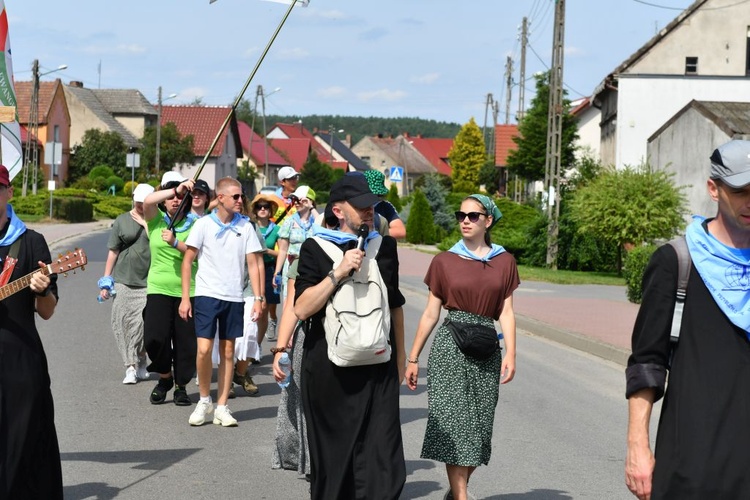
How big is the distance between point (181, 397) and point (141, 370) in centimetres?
144

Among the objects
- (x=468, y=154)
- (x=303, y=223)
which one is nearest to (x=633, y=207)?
(x=303, y=223)

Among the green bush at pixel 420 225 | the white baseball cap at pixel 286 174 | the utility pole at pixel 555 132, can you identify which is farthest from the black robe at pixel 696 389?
the green bush at pixel 420 225

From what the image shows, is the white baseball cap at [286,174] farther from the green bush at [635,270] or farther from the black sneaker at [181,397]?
the green bush at [635,270]

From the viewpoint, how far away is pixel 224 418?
29.8ft

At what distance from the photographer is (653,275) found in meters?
3.66

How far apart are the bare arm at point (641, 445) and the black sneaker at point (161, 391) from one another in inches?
270

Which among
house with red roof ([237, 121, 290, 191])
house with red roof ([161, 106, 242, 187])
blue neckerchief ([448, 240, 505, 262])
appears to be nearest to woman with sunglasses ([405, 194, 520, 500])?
blue neckerchief ([448, 240, 505, 262])

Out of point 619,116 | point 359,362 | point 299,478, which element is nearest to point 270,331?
point 299,478

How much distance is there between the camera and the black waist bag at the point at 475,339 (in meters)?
6.40

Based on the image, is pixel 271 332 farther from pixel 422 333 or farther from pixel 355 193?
pixel 355 193

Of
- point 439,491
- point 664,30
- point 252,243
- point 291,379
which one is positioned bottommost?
point 439,491

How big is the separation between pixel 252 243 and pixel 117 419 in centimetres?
A: 174

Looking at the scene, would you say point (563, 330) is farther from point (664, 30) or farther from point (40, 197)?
point (40, 197)

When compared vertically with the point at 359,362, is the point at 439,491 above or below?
below
